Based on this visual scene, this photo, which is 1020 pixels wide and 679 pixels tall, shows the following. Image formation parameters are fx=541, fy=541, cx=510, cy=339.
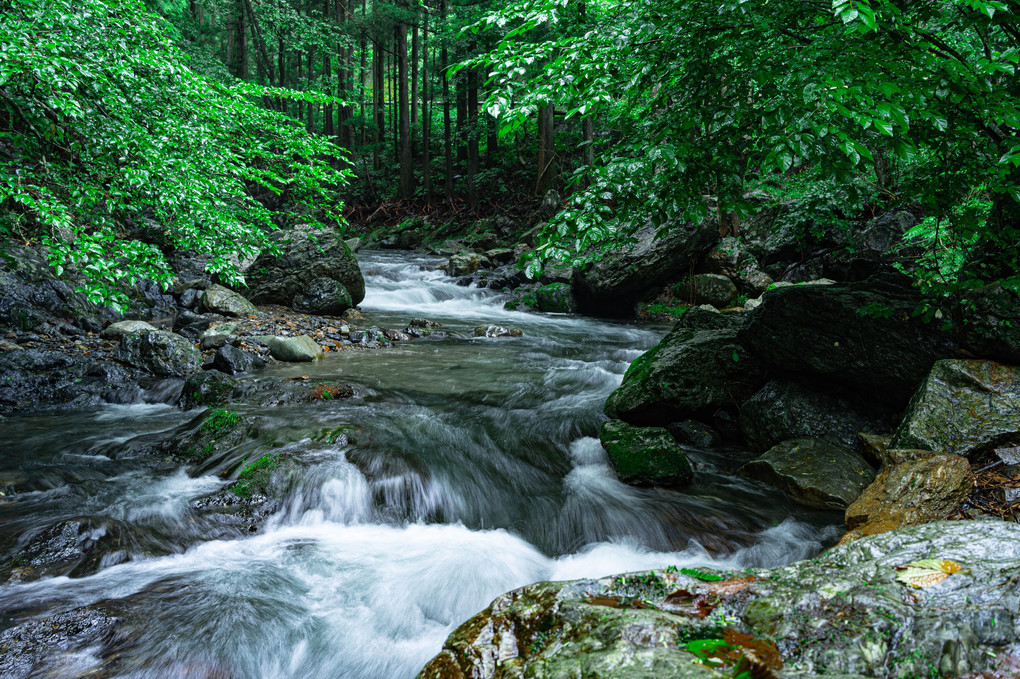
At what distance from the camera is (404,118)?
25.5 meters

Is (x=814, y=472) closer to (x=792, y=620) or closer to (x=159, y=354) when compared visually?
(x=792, y=620)

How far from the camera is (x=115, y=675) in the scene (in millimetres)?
2740

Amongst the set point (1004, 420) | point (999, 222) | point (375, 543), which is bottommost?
point (375, 543)

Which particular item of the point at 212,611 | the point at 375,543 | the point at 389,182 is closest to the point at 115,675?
the point at 212,611

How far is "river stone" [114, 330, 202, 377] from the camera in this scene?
304 inches

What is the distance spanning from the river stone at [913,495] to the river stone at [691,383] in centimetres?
238

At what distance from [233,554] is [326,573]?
74 centimetres

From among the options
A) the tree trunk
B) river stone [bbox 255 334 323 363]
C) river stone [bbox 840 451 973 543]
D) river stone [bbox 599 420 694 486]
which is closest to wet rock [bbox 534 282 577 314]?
river stone [bbox 255 334 323 363]

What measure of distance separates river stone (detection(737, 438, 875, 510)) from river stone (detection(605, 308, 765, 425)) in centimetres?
103

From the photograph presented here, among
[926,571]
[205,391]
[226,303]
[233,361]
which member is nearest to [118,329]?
[226,303]

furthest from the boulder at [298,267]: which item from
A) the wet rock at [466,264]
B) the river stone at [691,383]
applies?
the river stone at [691,383]

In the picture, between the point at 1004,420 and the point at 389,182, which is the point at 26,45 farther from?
the point at 389,182

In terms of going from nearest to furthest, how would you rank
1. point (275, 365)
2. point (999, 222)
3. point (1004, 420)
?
point (1004, 420) → point (999, 222) → point (275, 365)

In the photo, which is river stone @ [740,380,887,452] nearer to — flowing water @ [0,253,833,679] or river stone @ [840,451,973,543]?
flowing water @ [0,253,833,679]
